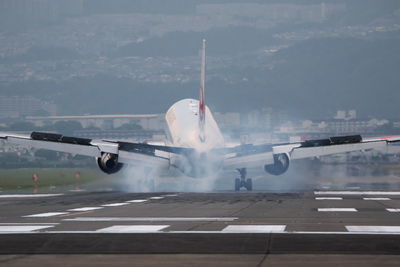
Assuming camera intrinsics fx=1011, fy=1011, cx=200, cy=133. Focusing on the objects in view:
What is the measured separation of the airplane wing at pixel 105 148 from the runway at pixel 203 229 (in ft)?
72.8

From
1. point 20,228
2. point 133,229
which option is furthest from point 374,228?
point 20,228

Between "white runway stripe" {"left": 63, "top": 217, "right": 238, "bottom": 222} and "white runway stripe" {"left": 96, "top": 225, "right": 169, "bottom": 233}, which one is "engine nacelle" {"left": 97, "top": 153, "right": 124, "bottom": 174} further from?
"white runway stripe" {"left": 96, "top": 225, "right": 169, "bottom": 233}

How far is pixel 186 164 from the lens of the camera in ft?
216

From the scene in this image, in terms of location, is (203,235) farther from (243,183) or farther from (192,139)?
(192,139)

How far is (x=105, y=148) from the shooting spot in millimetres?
63406

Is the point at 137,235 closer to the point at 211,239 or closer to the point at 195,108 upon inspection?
the point at 211,239

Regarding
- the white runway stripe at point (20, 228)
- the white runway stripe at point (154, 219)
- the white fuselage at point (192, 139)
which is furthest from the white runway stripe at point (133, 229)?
the white fuselage at point (192, 139)

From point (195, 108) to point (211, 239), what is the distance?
2105 inches

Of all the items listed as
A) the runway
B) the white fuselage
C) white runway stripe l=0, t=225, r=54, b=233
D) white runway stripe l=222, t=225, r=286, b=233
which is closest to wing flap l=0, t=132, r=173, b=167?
the white fuselage

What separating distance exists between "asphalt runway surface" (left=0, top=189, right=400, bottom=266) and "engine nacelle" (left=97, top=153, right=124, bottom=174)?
2377cm

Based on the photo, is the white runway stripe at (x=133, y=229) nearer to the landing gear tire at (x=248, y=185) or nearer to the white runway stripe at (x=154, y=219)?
the white runway stripe at (x=154, y=219)

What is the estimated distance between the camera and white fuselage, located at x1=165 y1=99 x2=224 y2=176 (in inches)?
2591

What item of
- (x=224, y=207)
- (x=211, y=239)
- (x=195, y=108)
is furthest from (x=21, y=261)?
(x=195, y=108)

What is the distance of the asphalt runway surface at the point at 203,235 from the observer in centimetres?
2100
